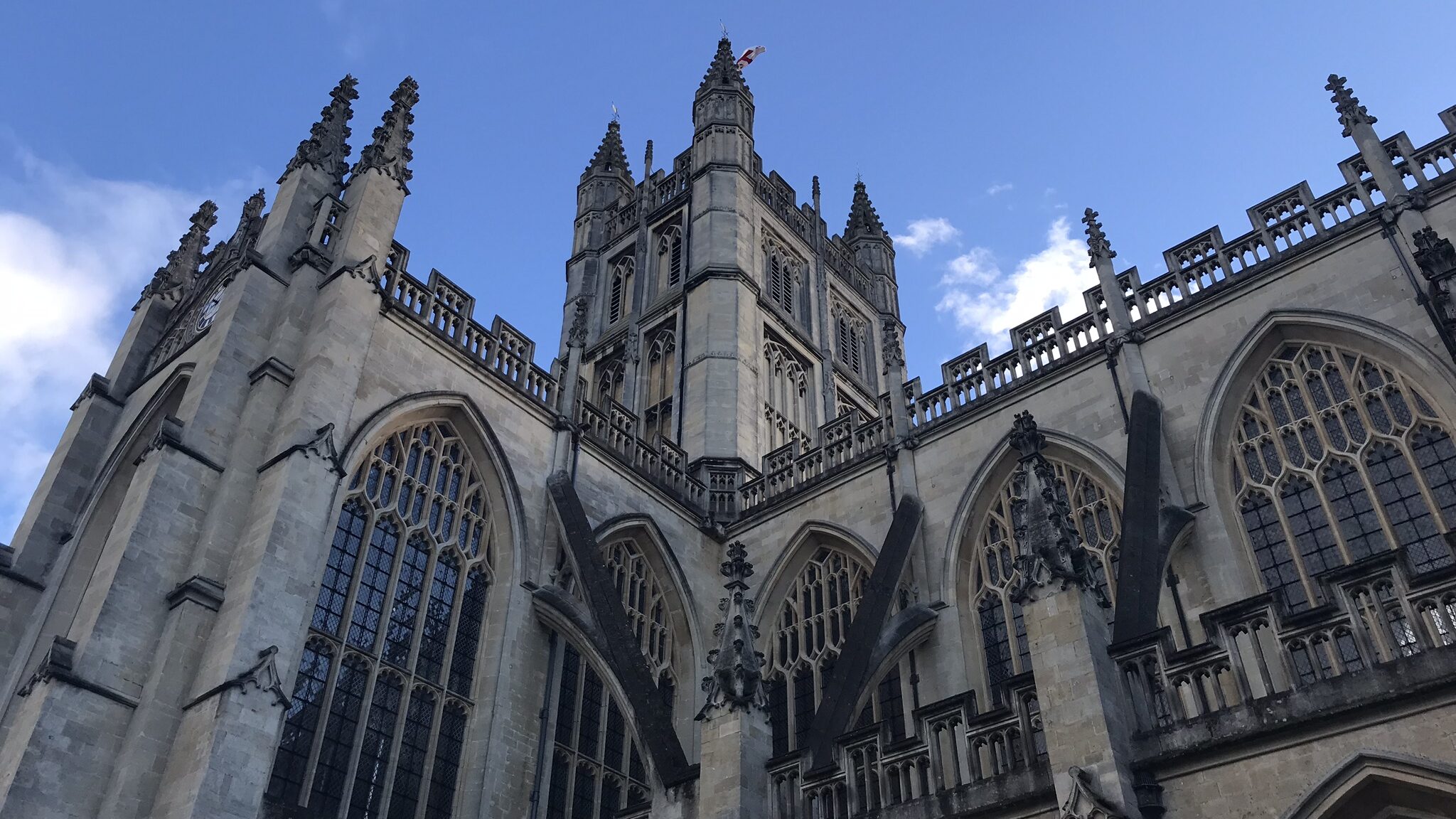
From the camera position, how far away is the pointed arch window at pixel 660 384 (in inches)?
1006

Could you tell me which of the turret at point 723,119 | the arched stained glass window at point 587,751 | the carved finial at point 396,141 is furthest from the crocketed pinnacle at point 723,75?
the arched stained glass window at point 587,751

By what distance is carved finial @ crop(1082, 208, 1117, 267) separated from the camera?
1784 cm

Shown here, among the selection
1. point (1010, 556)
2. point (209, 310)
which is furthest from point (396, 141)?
point (1010, 556)

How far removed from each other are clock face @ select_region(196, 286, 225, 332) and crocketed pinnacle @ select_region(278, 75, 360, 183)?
7.06 feet

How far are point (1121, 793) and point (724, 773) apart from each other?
4.54m

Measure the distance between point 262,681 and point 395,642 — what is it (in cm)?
267

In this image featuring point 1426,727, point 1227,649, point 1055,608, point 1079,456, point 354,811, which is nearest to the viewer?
point 1426,727

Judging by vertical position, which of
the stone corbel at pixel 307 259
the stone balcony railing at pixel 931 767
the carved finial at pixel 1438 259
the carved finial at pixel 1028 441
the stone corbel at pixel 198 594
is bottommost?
the stone balcony railing at pixel 931 767

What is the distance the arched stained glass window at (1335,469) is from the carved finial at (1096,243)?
355 centimetres

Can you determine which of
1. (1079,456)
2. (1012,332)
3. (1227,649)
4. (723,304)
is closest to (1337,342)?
(1079,456)

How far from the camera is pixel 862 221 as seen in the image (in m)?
35.9

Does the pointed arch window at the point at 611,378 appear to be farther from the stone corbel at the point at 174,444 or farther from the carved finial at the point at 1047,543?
the carved finial at the point at 1047,543

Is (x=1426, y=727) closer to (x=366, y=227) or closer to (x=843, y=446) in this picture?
(x=843, y=446)

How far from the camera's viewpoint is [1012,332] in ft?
60.8
